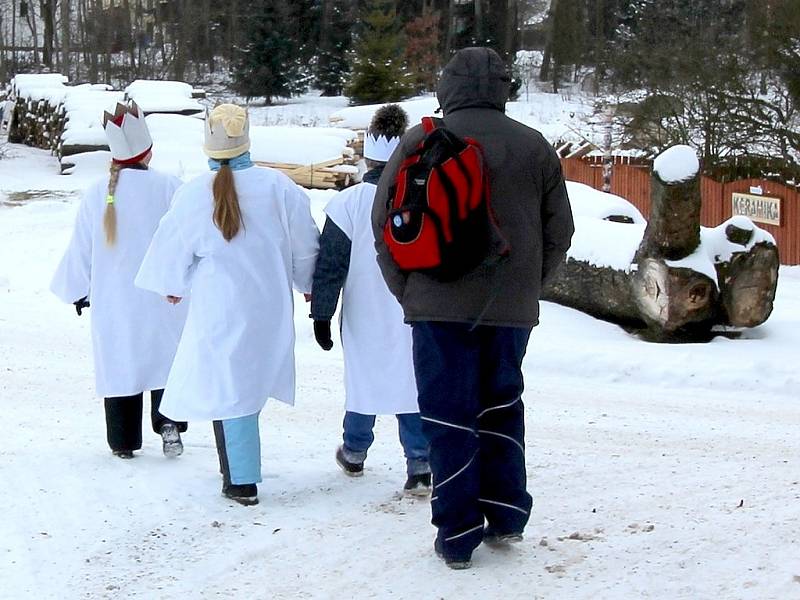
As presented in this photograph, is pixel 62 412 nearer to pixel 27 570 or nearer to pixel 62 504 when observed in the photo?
pixel 62 504

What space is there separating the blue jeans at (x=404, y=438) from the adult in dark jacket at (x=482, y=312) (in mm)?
974

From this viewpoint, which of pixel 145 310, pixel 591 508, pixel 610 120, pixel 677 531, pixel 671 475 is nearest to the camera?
pixel 677 531

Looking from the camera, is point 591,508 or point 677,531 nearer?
point 677,531

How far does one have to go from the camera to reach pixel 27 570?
15.2 ft

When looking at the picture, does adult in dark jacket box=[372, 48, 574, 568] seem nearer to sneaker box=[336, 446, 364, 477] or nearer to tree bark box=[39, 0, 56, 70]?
sneaker box=[336, 446, 364, 477]

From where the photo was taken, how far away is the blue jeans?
5527 mm

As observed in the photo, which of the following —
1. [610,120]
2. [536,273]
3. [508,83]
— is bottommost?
[610,120]

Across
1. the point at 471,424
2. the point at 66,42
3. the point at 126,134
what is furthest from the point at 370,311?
the point at 66,42

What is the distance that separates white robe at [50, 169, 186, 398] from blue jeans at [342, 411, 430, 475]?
43.7 inches

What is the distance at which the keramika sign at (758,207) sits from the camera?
1820 centimetres

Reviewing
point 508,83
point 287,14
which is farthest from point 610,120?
point 508,83

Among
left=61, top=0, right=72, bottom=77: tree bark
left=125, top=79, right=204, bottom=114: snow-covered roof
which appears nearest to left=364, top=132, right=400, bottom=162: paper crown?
left=125, top=79, right=204, bottom=114: snow-covered roof

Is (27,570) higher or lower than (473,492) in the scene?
lower

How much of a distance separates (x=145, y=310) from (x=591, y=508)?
2427 mm
